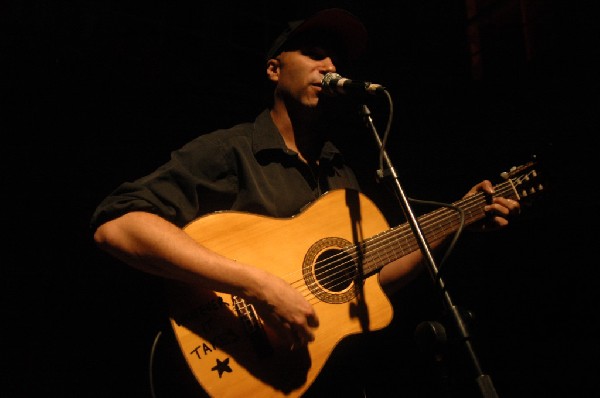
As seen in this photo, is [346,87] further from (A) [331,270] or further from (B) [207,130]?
(B) [207,130]

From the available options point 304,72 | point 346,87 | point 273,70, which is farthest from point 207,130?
point 346,87

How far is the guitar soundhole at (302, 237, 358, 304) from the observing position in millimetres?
1725

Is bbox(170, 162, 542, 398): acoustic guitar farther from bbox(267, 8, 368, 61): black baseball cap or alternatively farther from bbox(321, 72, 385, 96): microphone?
bbox(267, 8, 368, 61): black baseball cap

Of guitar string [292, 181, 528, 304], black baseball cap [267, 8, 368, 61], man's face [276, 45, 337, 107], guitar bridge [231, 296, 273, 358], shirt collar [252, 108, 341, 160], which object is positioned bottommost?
guitar bridge [231, 296, 273, 358]

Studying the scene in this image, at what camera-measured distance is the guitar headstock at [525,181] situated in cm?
216

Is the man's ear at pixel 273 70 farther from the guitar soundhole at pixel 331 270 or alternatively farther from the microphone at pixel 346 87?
the guitar soundhole at pixel 331 270

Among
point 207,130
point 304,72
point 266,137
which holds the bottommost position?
point 266,137

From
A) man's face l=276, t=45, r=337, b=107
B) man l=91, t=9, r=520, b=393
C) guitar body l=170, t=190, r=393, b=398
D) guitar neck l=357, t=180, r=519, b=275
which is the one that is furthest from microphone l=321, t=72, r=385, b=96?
guitar neck l=357, t=180, r=519, b=275

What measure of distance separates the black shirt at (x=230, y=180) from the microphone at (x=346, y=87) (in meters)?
0.44

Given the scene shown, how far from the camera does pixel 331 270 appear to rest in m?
1.80

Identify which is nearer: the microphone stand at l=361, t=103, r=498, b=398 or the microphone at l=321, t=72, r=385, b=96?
the microphone stand at l=361, t=103, r=498, b=398

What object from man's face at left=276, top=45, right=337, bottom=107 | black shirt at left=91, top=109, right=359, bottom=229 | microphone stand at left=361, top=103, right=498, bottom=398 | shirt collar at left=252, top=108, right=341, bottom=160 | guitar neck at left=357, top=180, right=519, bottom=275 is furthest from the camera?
man's face at left=276, top=45, right=337, bottom=107

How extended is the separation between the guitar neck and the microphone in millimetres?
685

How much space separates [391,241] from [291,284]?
0.59 metres
